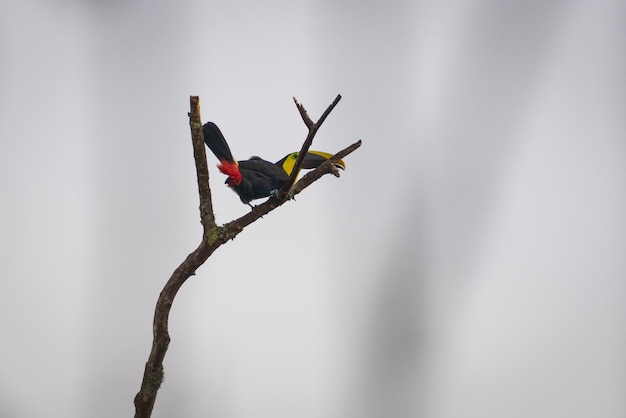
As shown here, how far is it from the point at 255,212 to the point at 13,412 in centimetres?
75

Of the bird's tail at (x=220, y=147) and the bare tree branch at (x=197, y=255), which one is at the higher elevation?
the bird's tail at (x=220, y=147)

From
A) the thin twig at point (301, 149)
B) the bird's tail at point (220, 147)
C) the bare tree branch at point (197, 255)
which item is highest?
the bird's tail at point (220, 147)

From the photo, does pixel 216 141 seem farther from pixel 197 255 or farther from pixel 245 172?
pixel 197 255

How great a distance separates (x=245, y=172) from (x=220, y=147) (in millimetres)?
57

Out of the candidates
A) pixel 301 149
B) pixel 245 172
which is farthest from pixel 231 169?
pixel 301 149

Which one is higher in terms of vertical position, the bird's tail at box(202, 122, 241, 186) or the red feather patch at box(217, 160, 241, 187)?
the bird's tail at box(202, 122, 241, 186)

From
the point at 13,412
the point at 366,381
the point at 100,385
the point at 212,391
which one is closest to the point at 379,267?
the point at 366,381

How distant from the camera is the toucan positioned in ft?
2.58

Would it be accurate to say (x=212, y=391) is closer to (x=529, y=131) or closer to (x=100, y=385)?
(x=100, y=385)

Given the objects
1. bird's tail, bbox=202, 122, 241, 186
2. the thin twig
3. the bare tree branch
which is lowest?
the bare tree branch

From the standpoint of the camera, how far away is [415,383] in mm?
1236

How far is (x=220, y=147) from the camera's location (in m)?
0.78

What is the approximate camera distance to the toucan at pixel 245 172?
0.79m

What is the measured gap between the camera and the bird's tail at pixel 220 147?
2.57 feet
